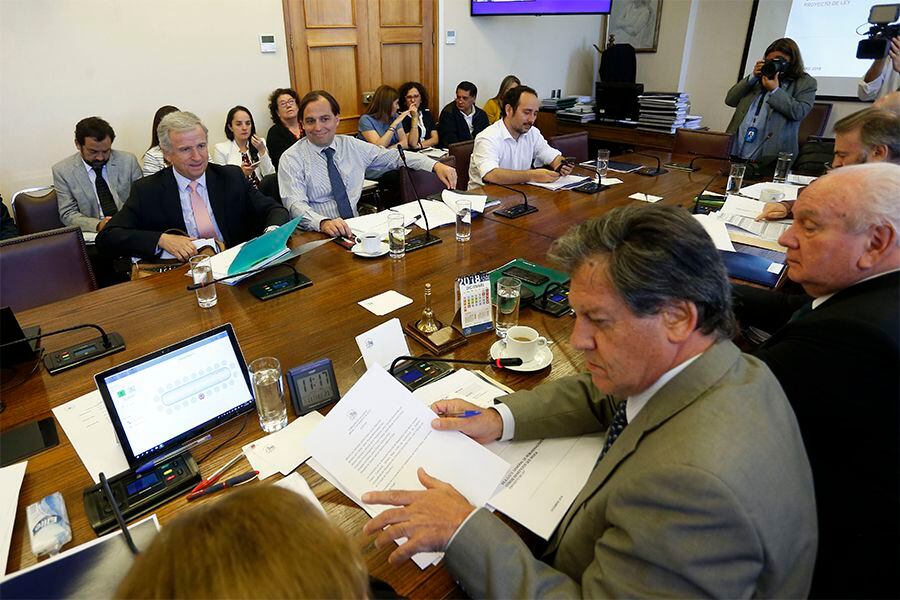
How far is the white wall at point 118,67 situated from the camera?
3332 mm

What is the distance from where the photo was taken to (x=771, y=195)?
2.71 m

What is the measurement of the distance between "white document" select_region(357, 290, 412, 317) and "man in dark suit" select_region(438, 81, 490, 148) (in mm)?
3701

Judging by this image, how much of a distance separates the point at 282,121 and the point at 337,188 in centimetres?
177

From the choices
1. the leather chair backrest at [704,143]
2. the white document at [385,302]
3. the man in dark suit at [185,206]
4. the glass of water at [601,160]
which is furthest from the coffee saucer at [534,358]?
the leather chair backrest at [704,143]

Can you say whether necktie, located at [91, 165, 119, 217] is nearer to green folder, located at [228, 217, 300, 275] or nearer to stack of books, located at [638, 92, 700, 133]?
green folder, located at [228, 217, 300, 275]

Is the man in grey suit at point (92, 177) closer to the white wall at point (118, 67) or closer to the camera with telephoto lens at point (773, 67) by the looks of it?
the white wall at point (118, 67)

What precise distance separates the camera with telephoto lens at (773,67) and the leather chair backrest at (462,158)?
2.25 meters

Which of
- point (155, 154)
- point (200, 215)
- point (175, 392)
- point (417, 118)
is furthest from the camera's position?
point (417, 118)

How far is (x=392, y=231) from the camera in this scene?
1.95m

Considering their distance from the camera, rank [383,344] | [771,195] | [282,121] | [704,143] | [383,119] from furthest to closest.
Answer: [383,119], [282,121], [704,143], [771,195], [383,344]

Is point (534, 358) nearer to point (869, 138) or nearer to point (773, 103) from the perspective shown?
point (869, 138)

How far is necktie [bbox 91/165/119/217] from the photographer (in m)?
3.37

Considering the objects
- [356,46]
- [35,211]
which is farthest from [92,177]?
[356,46]

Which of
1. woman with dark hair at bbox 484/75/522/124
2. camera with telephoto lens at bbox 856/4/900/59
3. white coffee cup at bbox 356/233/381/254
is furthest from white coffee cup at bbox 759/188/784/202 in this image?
woman with dark hair at bbox 484/75/522/124
